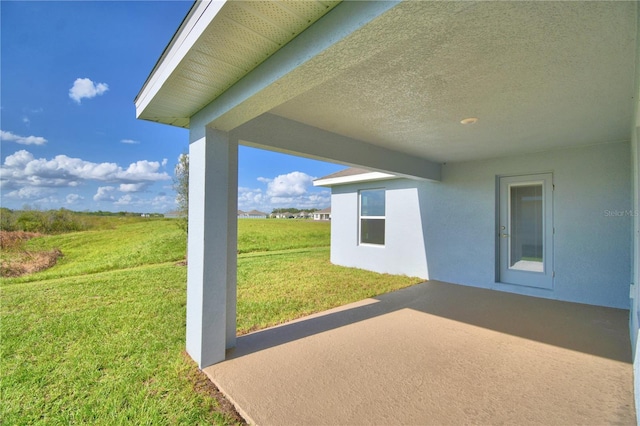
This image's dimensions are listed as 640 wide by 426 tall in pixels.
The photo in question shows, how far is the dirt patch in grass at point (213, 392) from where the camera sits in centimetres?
224

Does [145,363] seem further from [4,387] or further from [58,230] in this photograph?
[58,230]

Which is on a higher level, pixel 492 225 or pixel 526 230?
pixel 492 225

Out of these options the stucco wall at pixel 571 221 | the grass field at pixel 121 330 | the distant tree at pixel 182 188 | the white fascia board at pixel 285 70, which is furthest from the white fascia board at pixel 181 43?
the distant tree at pixel 182 188

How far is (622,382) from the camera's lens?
8.70 ft

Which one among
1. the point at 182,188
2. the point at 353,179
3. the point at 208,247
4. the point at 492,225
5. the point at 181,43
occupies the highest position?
the point at 181,43

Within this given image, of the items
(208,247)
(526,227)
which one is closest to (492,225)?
(526,227)

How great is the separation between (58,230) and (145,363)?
12458 millimetres

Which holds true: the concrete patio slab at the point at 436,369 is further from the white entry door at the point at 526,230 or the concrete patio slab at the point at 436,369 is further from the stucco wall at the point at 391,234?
the stucco wall at the point at 391,234

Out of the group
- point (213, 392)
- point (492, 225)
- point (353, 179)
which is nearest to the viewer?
point (213, 392)

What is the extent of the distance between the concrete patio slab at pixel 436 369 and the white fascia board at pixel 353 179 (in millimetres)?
4354

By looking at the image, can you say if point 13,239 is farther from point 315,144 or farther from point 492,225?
point 492,225

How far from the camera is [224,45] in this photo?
198cm

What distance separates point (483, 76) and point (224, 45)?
2.38 metres

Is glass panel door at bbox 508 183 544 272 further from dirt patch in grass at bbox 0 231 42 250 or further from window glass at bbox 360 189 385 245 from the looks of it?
dirt patch in grass at bbox 0 231 42 250
